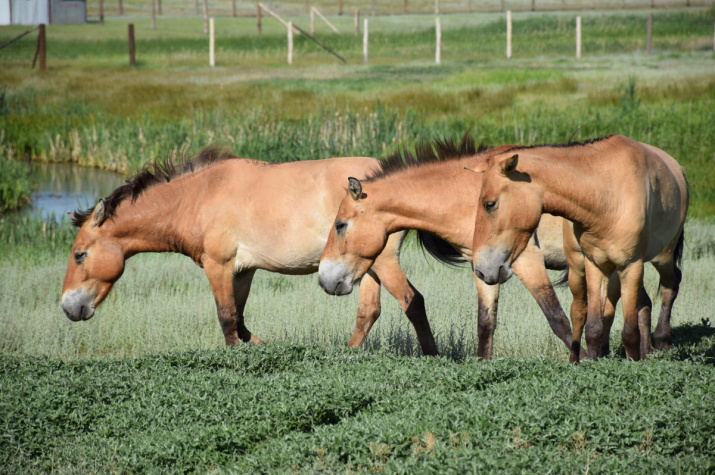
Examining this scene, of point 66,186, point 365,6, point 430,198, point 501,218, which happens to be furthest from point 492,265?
point 365,6

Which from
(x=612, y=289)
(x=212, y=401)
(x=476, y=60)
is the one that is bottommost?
→ (x=212, y=401)

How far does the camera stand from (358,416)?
489 cm

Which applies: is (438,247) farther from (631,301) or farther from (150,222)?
(150,222)

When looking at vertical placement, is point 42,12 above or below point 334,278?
above

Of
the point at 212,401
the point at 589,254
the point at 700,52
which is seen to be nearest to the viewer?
the point at 212,401

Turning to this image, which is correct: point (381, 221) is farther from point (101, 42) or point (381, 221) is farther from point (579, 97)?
point (101, 42)

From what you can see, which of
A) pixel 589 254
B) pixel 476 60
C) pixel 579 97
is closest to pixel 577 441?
pixel 589 254

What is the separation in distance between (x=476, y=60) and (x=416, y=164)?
30.6 meters

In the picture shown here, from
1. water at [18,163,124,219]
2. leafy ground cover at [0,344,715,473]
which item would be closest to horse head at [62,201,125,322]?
leafy ground cover at [0,344,715,473]

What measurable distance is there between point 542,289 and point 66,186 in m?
14.2

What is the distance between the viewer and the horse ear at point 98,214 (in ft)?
22.5

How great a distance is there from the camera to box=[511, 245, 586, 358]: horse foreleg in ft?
20.9

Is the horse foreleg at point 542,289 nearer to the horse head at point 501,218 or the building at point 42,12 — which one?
the horse head at point 501,218

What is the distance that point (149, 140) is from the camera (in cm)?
1794
